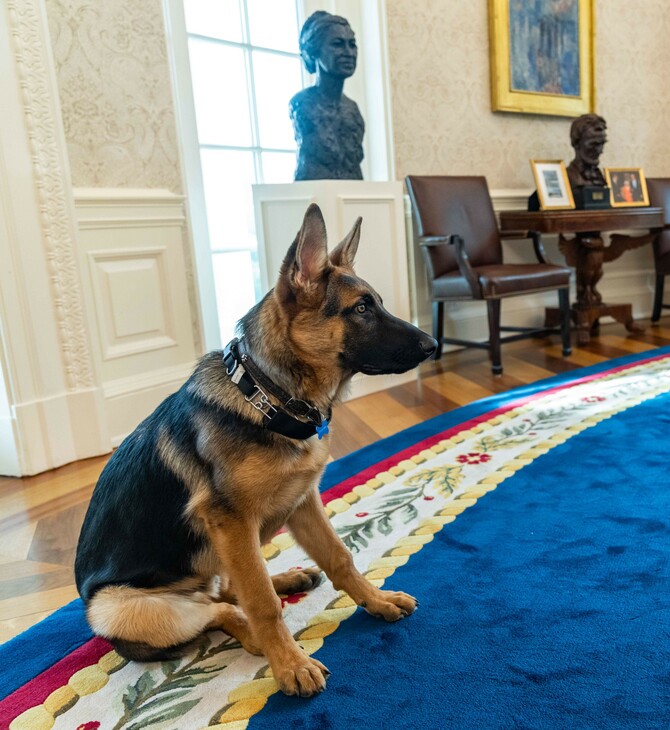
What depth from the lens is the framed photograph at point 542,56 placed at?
4.28 m

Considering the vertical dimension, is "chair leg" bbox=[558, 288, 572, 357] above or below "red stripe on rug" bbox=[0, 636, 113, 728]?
above

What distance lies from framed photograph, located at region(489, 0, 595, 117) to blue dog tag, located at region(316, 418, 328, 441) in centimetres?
382

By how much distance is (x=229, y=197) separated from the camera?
11.5 ft

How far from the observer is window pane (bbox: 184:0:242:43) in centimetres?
324

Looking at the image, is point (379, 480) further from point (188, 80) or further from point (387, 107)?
point (387, 107)

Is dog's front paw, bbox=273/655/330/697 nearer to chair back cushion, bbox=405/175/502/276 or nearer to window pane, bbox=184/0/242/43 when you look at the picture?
chair back cushion, bbox=405/175/502/276

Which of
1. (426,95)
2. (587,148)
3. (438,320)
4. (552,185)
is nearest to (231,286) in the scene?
(438,320)

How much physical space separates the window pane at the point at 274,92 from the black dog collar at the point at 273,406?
2748mm

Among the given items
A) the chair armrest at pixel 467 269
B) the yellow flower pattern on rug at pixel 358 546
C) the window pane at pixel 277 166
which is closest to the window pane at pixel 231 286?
the window pane at pixel 277 166

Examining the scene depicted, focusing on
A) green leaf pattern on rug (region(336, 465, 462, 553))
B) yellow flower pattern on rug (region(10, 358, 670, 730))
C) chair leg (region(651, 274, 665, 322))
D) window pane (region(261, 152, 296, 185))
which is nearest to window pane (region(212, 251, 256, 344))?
window pane (region(261, 152, 296, 185))

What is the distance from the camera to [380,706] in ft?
3.58

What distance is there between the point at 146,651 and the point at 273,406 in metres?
0.53

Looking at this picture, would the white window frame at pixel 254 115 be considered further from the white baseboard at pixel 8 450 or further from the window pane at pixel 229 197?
the white baseboard at pixel 8 450

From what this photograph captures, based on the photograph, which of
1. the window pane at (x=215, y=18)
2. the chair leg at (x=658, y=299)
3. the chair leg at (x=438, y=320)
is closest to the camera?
the window pane at (x=215, y=18)
